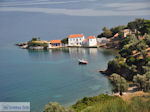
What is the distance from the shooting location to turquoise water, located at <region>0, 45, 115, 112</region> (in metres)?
22.7

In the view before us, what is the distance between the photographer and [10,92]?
2494 centimetres

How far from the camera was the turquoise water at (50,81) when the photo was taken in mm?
22656

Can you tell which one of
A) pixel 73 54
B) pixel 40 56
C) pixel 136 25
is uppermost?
pixel 136 25

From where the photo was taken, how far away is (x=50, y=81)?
2834 centimetres

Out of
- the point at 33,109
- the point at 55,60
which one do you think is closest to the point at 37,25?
the point at 55,60

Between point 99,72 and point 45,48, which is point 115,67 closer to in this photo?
point 99,72

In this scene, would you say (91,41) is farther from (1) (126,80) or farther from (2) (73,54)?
(1) (126,80)

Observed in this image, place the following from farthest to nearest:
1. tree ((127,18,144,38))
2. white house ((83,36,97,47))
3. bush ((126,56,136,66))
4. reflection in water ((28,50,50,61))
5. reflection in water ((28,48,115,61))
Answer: white house ((83,36,97,47)) → tree ((127,18,144,38)) → reflection in water ((28,50,50,61)) → reflection in water ((28,48,115,61)) → bush ((126,56,136,66))

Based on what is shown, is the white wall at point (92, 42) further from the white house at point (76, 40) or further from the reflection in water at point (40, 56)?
the reflection in water at point (40, 56)

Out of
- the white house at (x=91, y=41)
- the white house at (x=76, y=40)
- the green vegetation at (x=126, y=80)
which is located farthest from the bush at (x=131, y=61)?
the white house at (x=76, y=40)

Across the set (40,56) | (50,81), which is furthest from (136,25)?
(50,81)

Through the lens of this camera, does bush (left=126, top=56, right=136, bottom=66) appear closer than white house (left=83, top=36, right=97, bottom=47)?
Yes

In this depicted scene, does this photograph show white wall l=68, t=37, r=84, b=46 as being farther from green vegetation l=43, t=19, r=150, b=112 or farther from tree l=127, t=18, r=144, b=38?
green vegetation l=43, t=19, r=150, b=112

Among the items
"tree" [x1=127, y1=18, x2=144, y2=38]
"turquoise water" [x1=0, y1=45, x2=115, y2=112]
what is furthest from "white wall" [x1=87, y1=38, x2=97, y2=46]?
"turquoise water" [x1=0, y1=45, x2=115, y2=112]
